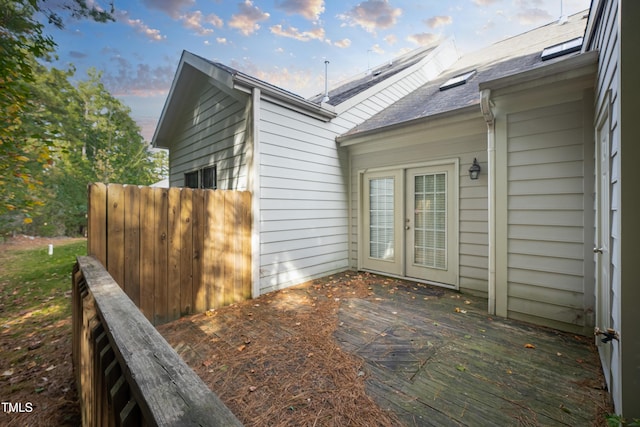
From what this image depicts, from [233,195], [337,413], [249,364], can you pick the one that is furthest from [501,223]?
[233,195]

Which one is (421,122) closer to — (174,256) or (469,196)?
(469,196)

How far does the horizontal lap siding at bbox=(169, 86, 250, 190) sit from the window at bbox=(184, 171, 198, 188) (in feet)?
0.42

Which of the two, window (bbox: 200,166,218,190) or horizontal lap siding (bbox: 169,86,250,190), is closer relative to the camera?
horizontal lap siding (bbox: 169,86,250,190)

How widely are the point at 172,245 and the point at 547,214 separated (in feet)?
15.0

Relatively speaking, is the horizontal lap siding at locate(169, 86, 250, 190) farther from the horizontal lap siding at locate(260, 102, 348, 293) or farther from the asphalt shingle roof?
the asphalt shingle roof

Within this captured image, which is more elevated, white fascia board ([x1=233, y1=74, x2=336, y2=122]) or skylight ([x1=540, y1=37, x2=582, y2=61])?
skylight ([x1=540, y1=37, x2=582, y2=61])

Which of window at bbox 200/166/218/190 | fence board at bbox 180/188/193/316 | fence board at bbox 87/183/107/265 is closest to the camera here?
fence board at bbox 87/183/107/265

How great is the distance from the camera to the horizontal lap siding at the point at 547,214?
2.82 meters

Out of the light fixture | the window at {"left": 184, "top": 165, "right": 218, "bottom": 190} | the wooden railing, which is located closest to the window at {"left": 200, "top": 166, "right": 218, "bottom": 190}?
the window at {"left": 184, "top": 165, "right": 218, "bottom": 190}

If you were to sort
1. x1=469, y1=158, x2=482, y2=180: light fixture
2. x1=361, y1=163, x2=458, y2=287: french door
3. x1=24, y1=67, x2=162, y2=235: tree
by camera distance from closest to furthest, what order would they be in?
1. x1=469, y1=158, x2=482, y2=180: light fixture
2. x1=361, y1=163, x2=458, y2=287: french door
3. x1=24, y1=67, x2=162, y2=235: tree

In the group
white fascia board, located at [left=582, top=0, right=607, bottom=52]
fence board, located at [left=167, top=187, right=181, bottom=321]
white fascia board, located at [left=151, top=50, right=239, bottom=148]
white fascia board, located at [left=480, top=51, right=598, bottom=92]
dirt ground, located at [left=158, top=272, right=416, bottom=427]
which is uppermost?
white fascia board, located at [left=151, top=50, right=239, bottom=148]

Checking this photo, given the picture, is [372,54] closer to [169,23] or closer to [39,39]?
[169,23]

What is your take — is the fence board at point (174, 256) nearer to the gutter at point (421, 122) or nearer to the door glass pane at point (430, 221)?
the gutter at point (421, 122)

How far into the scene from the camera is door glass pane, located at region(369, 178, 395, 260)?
5.08m
